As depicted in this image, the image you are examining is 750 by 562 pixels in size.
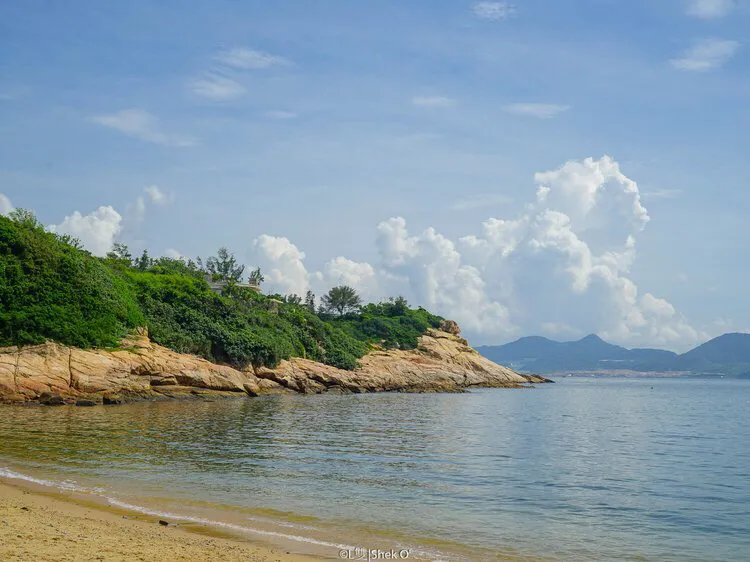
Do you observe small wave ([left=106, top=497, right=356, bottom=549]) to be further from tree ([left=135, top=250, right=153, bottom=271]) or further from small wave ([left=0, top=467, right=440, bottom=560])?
tree ([left=135, top=250, right=153, bottom=271])

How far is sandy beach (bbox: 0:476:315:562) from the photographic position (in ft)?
39.6

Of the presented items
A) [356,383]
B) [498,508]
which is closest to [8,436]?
[498,508]

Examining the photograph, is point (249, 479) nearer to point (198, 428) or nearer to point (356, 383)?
point (198, 428)

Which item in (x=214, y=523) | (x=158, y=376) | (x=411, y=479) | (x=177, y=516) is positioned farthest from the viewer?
(x=158, y=376)

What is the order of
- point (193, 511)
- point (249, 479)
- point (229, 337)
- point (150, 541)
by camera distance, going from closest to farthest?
1. point (150, 541)
2. point (193, 511)
3. point (249, 479)
4. point (229, 337)

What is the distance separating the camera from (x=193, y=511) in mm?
17703

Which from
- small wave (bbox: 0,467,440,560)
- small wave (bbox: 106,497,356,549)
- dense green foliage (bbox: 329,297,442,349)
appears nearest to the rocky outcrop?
dense green foliage (bbox: 329,297,442,349)

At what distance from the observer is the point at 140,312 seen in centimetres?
6041

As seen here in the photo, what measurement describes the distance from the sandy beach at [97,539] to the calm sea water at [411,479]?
49.7 inches

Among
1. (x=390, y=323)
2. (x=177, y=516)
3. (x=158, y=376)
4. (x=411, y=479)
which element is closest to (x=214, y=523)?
(x=177, y=516)

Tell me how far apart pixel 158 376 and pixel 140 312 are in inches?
374

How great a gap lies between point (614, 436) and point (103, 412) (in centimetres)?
3043

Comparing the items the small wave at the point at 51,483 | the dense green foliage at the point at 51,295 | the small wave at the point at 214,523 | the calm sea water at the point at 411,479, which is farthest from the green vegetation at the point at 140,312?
the small wave at the point at 214,523

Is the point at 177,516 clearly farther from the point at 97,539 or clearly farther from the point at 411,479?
the point at 411,479
